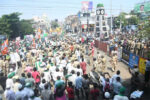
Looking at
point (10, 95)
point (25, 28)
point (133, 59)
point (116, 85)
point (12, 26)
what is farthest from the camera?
point (25, 28)

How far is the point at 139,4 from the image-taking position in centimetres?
3675

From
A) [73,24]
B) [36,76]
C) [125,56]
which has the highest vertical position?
[73,24]

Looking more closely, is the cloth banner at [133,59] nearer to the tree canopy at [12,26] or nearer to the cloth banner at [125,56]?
the cloth banner at [125,56]

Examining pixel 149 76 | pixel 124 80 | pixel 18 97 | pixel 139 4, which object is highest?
pixel 139 4

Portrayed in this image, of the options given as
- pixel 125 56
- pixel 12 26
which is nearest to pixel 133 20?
pixel 12 26

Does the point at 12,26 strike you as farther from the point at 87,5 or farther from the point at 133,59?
the point at 133,59

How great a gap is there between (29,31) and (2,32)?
11.9 metres

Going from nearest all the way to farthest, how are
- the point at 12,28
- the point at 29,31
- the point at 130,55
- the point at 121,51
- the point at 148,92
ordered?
the point at 148,92 → the point at 130,55 → the point at 121,51 → the point at 12,28 → the point at 29,31

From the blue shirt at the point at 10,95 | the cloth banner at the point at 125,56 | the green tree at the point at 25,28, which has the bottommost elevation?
the cloth banner at the point at 125,56

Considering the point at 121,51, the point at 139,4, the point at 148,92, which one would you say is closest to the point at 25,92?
the point at 148,92

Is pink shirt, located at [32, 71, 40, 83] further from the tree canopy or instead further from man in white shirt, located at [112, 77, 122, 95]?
the tree canopy

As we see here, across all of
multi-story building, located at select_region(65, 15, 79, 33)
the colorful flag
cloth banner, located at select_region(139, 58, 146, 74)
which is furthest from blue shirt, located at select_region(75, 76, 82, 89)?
multi-story building, located at select_region(65, 15, 79, 33)

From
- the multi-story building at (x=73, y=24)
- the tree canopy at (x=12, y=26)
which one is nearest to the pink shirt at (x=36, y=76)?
the tree canopy at (x=12, y=26)

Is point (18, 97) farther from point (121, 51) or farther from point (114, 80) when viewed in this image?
point (121, 51)
